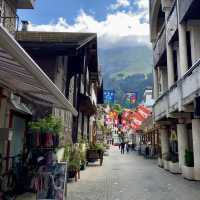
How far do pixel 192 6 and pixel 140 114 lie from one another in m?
17.4

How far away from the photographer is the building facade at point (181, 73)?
12.5 m

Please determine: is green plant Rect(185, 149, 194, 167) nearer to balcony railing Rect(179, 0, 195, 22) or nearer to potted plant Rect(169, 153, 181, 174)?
potted plant Rect(169, 153, 181, 174)

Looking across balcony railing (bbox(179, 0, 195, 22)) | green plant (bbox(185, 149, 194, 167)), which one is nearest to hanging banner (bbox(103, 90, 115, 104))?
green plant (bbox(185, 149, 194, 167))

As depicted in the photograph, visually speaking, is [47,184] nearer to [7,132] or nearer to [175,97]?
[7,132]

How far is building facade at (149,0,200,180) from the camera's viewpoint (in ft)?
41.2

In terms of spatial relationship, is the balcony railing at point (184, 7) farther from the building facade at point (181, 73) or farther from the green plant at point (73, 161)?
the green plant at point (73, 161)

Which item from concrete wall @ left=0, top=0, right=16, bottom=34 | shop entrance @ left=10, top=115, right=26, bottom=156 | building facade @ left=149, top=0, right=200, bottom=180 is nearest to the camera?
shop entrance @ left=10, top=115, right=26, bottom=156

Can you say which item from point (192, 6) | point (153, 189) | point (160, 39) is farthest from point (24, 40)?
point (160, 39)

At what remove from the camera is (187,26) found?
13969 mm

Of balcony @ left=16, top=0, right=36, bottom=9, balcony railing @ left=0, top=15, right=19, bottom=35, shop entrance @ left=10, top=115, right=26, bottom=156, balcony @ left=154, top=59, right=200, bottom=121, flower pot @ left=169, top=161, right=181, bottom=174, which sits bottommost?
flower pot @ left=169, top=161, right=181, bottom=174

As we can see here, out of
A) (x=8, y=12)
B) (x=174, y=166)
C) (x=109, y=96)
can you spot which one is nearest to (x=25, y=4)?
(x=8, y=12)

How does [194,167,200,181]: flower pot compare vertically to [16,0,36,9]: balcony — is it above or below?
below

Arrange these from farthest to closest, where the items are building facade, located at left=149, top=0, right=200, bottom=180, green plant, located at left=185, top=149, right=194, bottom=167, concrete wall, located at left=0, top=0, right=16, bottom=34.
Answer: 1. green plant, located at left=185, top=149, right=194, bottom=167
2. building facade, located at left=149, top=0, right=200, bottom=180
3. concrete wall, located at left=0, top=0, right=16, bottom=34

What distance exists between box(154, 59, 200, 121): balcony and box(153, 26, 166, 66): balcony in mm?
3039
